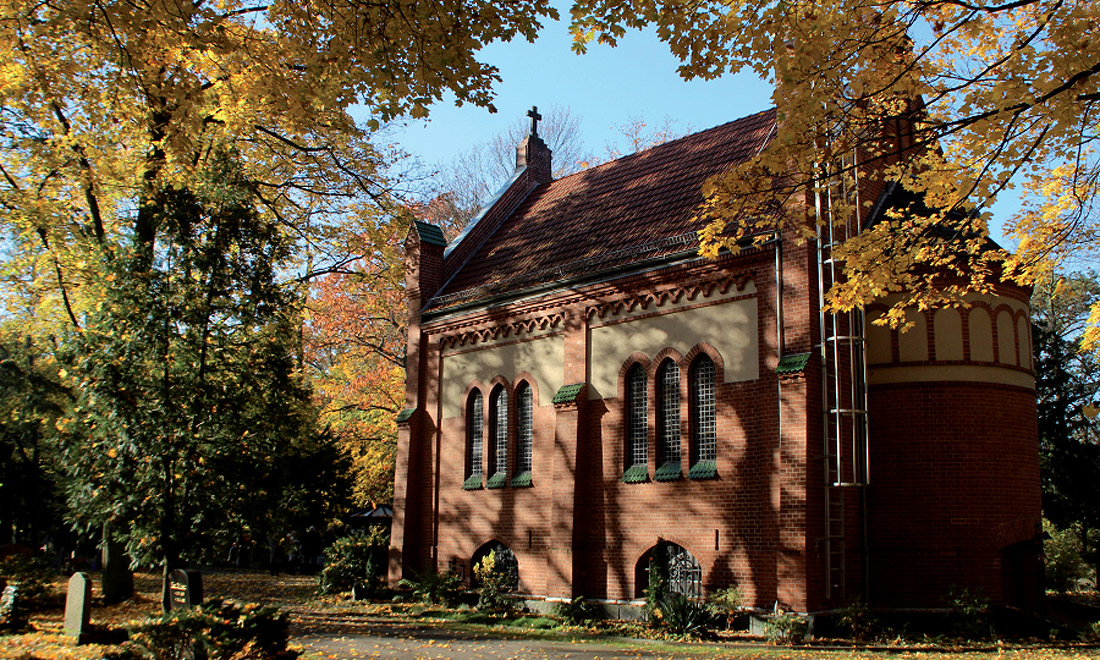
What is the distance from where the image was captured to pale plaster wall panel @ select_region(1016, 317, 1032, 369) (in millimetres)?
16859

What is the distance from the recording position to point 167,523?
541 inches

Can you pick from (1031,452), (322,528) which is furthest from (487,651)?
(322,528)

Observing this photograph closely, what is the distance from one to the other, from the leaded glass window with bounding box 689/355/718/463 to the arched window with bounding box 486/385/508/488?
18.1 ft

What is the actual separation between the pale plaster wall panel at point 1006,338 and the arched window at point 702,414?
17.7 feet

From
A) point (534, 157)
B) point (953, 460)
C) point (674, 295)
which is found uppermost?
point (534, 157)

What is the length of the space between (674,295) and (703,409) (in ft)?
7.80

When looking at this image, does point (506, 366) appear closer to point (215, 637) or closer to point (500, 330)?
point (500, 330)

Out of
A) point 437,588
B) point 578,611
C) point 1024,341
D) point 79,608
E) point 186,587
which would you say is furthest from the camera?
point 437,588

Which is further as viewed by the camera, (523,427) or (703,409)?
(523,427)

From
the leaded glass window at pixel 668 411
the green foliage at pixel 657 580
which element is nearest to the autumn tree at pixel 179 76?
the leaded glass window at pixel 668 411

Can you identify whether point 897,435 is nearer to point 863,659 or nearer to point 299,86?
point 863,659

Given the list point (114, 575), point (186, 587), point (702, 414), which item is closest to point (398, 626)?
point (186, 587)

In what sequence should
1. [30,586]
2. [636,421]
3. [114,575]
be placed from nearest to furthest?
[30,586] < [636,421] < [114,575]

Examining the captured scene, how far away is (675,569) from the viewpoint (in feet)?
55.1
